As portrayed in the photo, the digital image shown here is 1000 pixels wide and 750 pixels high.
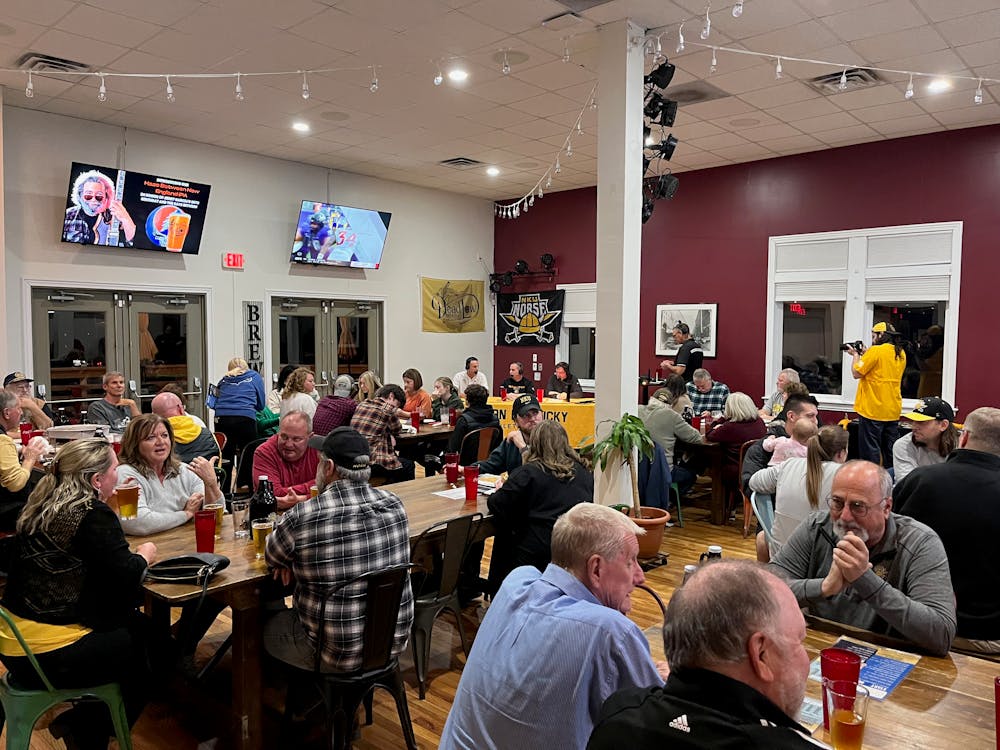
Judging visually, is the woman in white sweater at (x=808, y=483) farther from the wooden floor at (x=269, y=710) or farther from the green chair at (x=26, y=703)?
the green chair at (x=26, y=703)

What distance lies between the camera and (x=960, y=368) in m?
7.80

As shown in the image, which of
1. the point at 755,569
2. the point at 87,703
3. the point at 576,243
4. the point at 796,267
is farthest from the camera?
the point at 576,243

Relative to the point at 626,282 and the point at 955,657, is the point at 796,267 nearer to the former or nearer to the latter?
the point at 626,282

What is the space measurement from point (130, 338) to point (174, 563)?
19.5ft

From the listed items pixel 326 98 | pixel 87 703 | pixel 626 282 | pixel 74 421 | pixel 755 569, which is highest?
pixel 326 98

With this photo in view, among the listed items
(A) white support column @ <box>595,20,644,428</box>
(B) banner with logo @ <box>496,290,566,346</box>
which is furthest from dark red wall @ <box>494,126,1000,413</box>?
(A) white support column @ <box>595,20,644,428</box>

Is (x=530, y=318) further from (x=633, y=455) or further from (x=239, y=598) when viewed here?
(x=239, y=598)

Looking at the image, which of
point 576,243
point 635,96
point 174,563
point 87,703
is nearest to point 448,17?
point 635,96

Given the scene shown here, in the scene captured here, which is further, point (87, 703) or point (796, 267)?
point (796, 267)

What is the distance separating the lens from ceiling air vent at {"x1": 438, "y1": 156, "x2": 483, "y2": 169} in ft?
30.0

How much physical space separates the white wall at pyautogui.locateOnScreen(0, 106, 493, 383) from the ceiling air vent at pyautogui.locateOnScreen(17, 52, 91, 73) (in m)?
1.41

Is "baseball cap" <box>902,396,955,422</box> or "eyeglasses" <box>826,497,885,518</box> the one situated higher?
"baseball cap" <box>902,396,955,422</box>

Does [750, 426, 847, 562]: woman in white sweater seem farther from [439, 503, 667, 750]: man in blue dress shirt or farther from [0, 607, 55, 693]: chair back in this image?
[0, 607, 55, 693]: chair back

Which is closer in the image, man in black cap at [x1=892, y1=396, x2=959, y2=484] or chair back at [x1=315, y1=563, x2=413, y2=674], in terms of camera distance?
chair back at [x1=315, y1=563, x2=413, y2=674]
